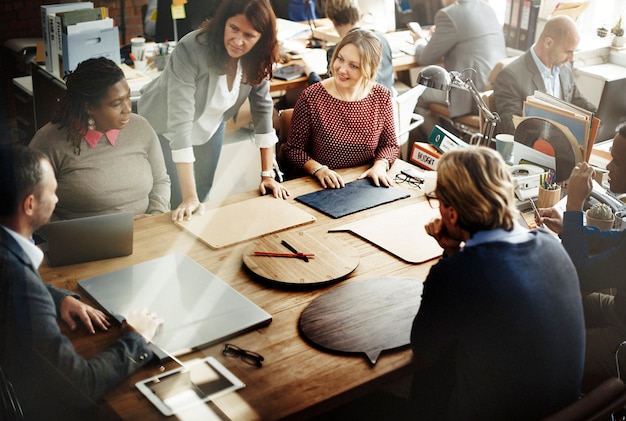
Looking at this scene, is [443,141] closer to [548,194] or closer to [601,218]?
[548,194]

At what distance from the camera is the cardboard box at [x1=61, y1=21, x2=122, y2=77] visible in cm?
209

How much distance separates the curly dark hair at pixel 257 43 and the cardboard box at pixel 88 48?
0.35 meters

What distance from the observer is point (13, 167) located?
179 cm

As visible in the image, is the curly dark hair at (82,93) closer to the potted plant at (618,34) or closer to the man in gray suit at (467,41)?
the man in gray suit at (467,41)

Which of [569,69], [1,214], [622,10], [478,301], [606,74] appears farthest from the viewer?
[622,10]

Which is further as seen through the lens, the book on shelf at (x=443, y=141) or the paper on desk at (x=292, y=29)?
the paper on desk at (x=292, y=29)

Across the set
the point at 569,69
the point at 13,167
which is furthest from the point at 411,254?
the point at 569,69

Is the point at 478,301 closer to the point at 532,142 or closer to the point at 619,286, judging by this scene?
the point at 619,286

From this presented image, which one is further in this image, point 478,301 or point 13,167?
point 13,167

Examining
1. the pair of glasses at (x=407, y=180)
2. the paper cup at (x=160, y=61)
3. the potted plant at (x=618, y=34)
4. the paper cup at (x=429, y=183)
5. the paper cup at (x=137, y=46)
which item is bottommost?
the pair of glasses at (x=407, y=180)

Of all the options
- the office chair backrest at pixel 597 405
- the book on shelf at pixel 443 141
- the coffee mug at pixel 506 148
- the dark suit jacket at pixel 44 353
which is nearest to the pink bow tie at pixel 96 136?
the dark suit jacket at pixel 44 353

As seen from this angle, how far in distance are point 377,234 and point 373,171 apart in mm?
485

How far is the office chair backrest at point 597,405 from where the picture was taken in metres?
1.41

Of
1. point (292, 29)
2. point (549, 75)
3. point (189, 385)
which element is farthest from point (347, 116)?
point (292, 29)
